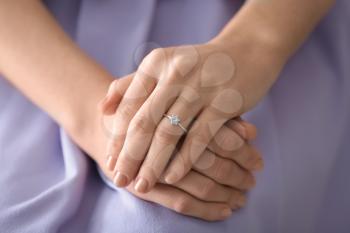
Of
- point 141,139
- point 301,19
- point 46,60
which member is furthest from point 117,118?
point 301,19

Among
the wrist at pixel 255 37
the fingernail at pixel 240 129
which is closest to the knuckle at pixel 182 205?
the fingernail at pixel 240 129

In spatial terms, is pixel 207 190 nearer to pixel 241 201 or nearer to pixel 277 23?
pixel 241 201

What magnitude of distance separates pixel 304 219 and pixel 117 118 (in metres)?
0.31

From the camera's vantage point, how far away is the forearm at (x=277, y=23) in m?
0.62

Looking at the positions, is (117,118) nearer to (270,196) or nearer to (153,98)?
(153,98)

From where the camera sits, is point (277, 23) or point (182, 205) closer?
point (182, 205)

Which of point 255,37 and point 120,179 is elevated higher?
point 255,37

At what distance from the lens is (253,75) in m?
0.58

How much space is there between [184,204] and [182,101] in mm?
122

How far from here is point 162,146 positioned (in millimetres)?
522

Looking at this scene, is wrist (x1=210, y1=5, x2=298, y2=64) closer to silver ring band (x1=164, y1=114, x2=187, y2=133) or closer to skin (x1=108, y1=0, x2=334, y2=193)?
skin (x1=108, y1=0, x2=334, y2=193)

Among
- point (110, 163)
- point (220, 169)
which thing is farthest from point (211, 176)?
point (110, 163)

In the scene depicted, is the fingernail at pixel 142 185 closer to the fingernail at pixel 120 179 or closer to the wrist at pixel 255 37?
the fingernail at pixel 120 179

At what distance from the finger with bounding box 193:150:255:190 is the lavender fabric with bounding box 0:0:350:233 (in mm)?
44
